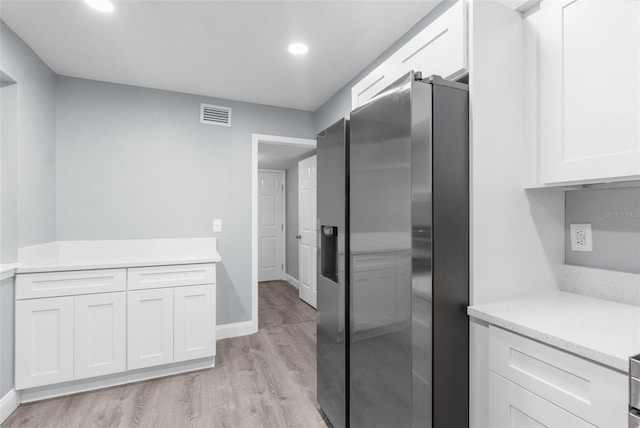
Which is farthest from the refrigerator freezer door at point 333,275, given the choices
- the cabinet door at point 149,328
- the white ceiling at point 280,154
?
the white ceiling at point 280,154

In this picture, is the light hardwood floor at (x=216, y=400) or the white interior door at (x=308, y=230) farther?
the white interior door at (x=308, y=230)

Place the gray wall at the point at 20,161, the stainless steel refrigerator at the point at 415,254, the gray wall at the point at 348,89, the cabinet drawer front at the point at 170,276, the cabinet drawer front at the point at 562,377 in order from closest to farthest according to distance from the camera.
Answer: the cabinet drawer front at the point at 562,377, the stainless steel refrigerator at the point at 415,254, the gray wall at the point at 348,89, the gray wall at the point at 20,161, the cabinet drawer front at the point at 170,276

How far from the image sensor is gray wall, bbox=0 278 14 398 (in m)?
1.99

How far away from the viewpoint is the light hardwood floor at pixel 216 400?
6.38 ft

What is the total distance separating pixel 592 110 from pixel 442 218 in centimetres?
67

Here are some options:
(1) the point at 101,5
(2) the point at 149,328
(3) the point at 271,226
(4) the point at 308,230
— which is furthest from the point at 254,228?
(3) the point at 271,226

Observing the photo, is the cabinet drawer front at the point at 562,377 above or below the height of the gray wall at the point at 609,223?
below

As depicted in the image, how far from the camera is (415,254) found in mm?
1210

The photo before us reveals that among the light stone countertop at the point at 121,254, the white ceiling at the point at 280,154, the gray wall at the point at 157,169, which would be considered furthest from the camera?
the white ceiling at the point at 280,154

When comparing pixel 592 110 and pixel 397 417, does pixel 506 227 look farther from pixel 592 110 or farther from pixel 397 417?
pixel 397 417

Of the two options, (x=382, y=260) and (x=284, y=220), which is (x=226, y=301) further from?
(x=284, y=220)

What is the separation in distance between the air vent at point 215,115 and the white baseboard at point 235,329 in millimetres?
2130

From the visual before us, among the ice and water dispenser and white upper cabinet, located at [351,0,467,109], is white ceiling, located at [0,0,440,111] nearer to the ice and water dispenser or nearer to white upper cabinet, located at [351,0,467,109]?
white upper cabinet, located at [351,0,467,109]

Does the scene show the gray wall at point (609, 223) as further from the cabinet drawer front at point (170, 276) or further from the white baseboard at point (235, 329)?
the white baseboard at point (235, 329)
